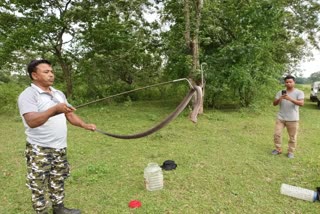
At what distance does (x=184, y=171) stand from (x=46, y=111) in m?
2.80

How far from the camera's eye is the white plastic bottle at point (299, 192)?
360cm

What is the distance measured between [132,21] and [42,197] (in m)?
8.73

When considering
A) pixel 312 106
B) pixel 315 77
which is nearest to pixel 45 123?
pixel 312 106

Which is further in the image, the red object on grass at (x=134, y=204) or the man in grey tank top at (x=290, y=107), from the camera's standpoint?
the man in grey tank top at (x=290, y=107)

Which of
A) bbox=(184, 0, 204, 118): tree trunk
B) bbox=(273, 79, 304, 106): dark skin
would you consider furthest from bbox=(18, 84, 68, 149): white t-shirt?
→ bbox=(184, 0, 204, 118): tree trunk

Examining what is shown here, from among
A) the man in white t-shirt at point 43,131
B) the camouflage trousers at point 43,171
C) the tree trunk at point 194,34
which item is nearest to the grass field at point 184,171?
the camouflage trousers at point 43,171

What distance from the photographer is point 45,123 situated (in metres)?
2.69

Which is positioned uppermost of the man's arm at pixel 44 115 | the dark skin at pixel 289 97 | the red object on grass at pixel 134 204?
the man's arm at pixel 44 115

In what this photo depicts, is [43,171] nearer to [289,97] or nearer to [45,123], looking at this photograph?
[45,123]

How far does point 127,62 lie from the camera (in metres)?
12.6

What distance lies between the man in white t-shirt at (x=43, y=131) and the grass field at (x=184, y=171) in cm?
78

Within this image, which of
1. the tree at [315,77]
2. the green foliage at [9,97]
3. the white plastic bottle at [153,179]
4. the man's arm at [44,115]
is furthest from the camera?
the tree at [315,77]

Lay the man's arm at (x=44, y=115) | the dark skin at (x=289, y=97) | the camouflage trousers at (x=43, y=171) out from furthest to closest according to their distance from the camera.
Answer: the dark skin at (x=289, y=97)
the camouflage trousers at (x=43, y=171)
the man's arm at (x=44, y=115)

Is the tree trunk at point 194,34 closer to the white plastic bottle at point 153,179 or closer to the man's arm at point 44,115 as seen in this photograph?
the white plastic bottle at point 153,179
